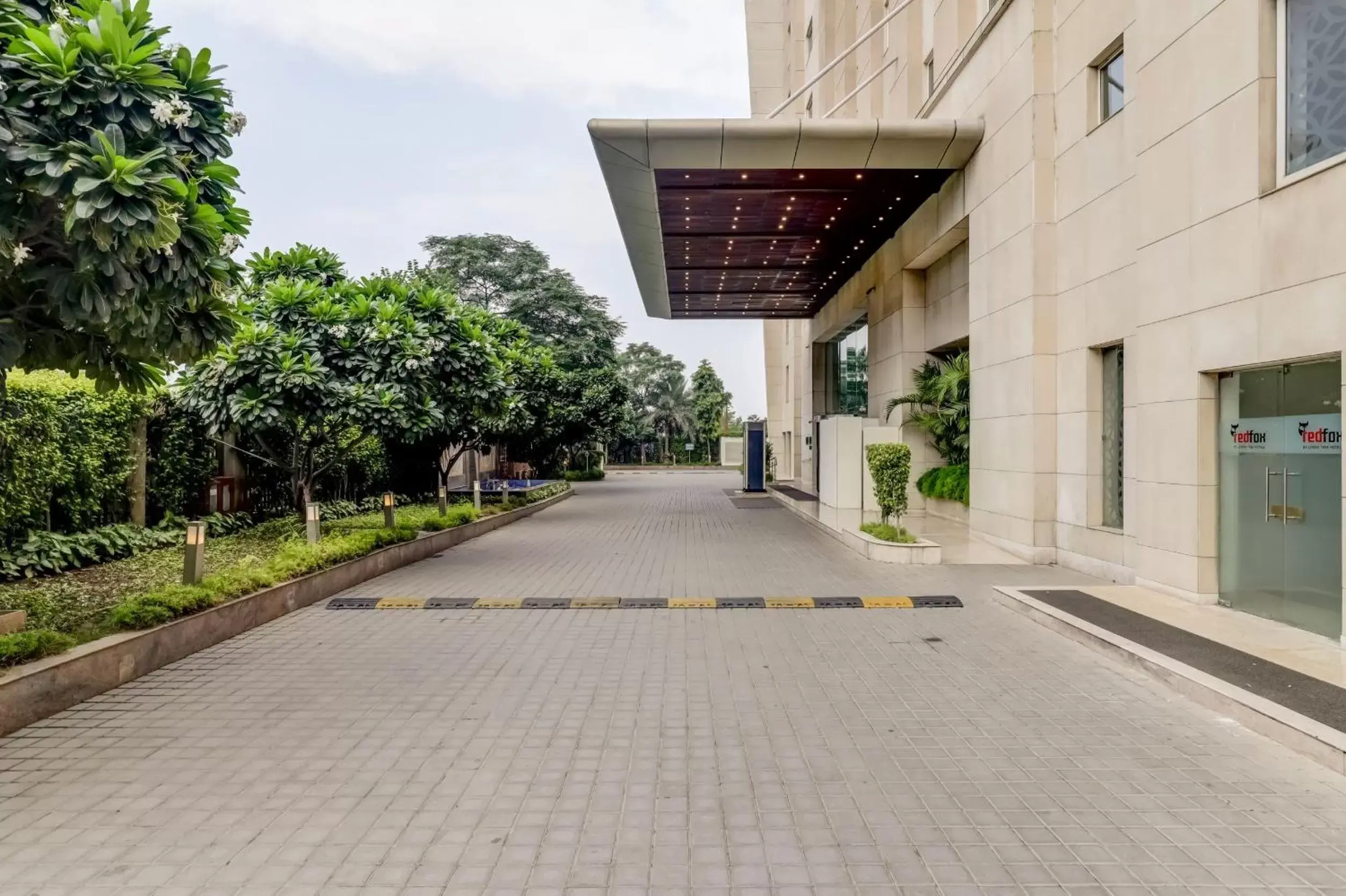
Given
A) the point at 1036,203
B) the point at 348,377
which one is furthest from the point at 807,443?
the point at 348,377

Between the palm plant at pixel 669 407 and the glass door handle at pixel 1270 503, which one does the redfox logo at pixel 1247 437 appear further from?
the palm plant at pixel 669 407

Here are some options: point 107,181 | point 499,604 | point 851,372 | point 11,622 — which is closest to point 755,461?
point 851,372

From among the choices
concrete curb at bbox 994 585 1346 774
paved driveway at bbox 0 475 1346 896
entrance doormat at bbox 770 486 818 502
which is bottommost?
paved driveway at bbox 0 475 1346 896


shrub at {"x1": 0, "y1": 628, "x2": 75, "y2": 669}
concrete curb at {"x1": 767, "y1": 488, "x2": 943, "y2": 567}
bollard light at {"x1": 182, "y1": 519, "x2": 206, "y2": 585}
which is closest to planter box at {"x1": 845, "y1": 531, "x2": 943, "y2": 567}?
concrete curb at {"x1": 767, "y1": 488, "x2": 943, "y2": 567}

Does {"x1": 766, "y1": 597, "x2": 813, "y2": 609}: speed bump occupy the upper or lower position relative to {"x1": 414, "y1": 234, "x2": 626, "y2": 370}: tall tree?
lower

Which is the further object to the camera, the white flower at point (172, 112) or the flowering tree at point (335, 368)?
the flowering tree at point (335, 368)

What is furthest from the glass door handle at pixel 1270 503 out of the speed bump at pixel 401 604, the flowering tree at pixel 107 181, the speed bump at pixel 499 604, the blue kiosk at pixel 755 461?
the blue kiosk at pixel 755 461

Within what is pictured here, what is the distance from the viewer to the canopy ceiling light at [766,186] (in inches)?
572

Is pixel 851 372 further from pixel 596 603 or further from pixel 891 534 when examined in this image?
pixel 596 603

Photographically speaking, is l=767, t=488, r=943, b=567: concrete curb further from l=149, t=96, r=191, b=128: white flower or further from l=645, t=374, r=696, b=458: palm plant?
l=645, t=374, r=696, b=458: palm plant

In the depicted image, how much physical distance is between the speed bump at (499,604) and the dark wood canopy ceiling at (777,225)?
932cm

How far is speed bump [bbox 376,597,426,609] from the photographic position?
31.3 ft

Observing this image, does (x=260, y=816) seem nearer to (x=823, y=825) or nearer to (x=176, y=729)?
(x=176, y=729)

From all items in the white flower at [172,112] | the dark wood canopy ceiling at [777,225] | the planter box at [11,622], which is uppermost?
the dark wood canopy ceiling at [777,225]
